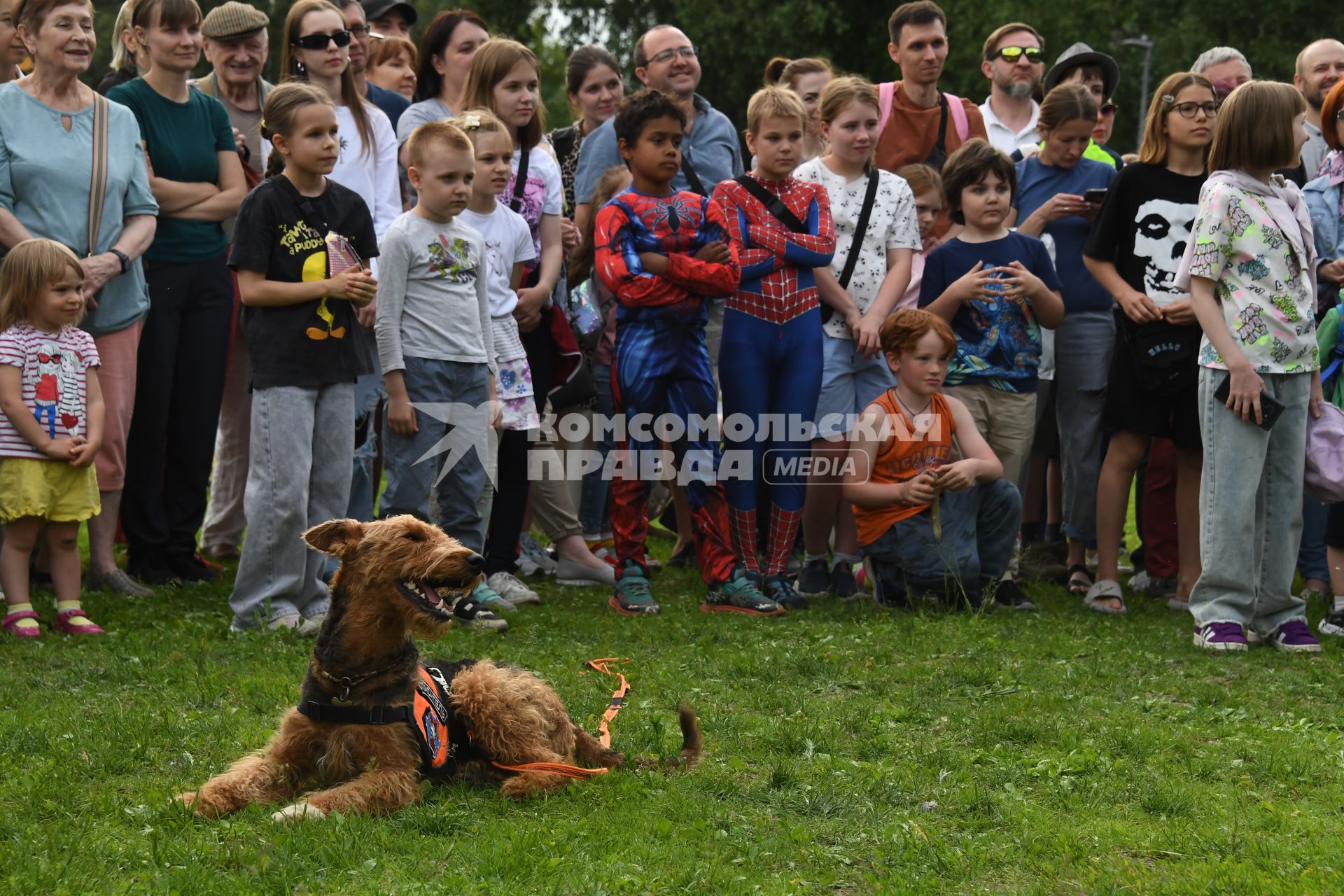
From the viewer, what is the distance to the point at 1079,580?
354 inches

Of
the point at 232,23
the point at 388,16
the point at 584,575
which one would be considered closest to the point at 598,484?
the point at 584,575

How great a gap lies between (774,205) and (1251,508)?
112 inches

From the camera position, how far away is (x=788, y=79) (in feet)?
34.6

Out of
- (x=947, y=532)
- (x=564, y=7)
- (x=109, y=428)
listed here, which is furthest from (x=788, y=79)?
(x=564, y=7)

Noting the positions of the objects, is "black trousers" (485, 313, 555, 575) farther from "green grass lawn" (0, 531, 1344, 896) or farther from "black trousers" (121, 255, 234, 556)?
"black trousers" (121, 255, 234, 556)

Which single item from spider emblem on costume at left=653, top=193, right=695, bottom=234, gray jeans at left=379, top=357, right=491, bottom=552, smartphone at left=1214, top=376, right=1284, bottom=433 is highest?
spider emblem on costume at left=653, top=193, right=695, bottom=234

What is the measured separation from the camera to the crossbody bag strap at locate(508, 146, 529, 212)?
8.42 metres

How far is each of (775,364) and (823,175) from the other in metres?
1.26

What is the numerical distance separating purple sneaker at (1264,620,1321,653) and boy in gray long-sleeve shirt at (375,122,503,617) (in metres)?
3.73

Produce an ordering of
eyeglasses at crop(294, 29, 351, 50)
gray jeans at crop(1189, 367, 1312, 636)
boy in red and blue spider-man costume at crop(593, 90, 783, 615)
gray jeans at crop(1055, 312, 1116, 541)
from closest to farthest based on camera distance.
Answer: gray jeans at crop(1189, 367, 1312, 636) → boy in red and blue spider-man costume at crop(593, 90, 783, 615) → eyeglasses at crop(294, 29, 351, 50) → gray jeans at crop(1055, 312, 1116, 541)

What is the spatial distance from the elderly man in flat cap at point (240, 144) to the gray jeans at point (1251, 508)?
4.82 metres

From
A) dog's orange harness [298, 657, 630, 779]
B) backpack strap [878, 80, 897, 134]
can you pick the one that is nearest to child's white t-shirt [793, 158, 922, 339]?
backpack strap [878, 80, 897, 134]

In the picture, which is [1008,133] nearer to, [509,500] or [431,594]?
[509,500]

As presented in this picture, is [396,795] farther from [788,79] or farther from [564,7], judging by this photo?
[564,7]
